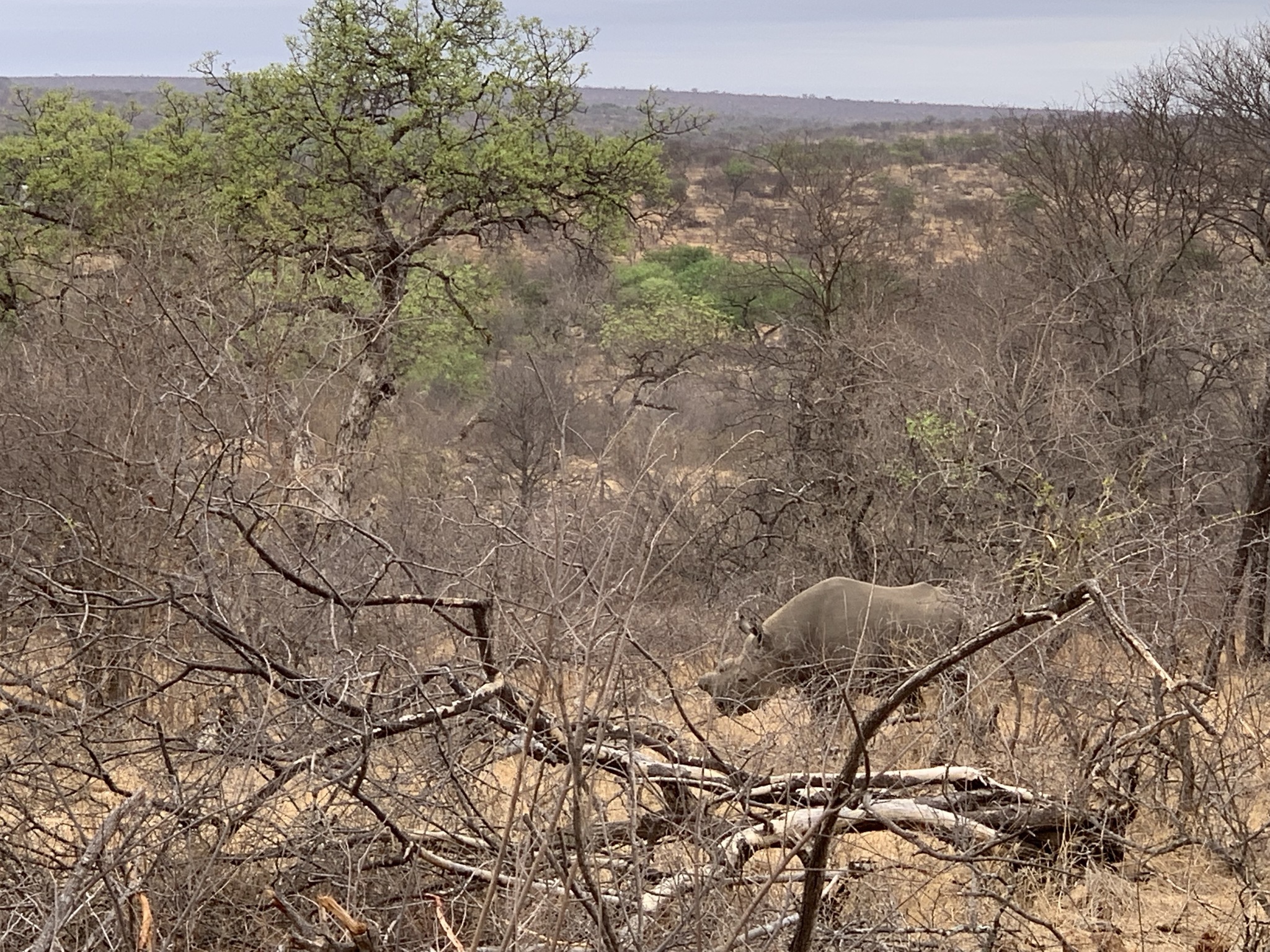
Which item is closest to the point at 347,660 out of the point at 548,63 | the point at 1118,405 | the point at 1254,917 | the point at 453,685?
the point at 453,685

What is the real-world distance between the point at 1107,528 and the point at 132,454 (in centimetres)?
603

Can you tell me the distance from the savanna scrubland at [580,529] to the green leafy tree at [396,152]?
6 cm

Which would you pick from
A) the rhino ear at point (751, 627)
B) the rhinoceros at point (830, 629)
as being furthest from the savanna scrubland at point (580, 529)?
the rhinoceros at point (830, 629)

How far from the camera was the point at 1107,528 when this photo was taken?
21.9 ft

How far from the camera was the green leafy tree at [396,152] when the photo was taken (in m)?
13.6

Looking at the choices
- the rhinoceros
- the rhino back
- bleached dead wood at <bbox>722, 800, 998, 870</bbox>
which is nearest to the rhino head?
the rhinoceros

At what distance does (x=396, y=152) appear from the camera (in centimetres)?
1373

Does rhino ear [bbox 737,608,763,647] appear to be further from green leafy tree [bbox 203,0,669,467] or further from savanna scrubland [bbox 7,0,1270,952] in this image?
green leafy tree [bbox 203,0,669,467]

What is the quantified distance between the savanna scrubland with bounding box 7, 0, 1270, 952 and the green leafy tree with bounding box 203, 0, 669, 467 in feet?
0.21

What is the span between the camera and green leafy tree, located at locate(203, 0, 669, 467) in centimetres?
1356

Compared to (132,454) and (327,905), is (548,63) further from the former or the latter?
(327,905)

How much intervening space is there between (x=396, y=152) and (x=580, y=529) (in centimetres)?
1190

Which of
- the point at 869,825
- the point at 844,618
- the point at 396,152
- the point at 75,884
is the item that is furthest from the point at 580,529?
the point at 396,152

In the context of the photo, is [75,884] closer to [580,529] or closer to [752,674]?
[580,529]
